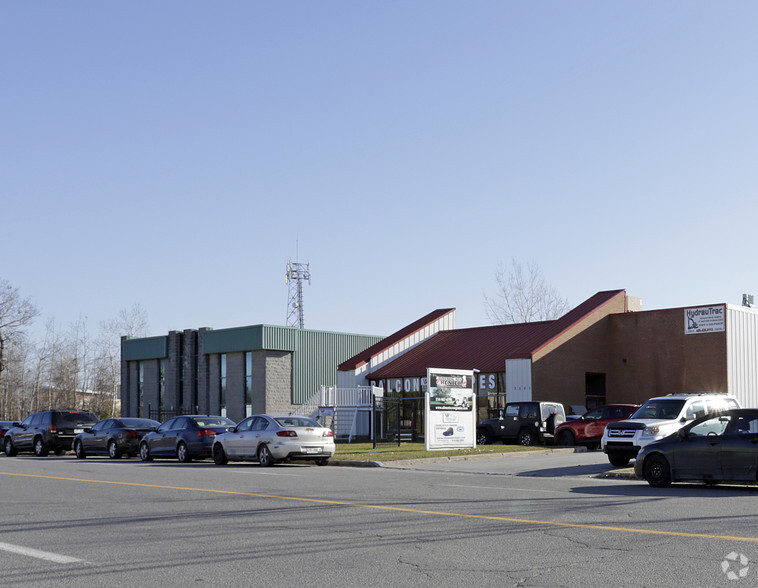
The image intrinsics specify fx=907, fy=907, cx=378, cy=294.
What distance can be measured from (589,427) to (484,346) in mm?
12066

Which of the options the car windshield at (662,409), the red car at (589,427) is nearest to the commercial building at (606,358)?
the red car at (589,427)

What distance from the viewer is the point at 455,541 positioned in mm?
9781

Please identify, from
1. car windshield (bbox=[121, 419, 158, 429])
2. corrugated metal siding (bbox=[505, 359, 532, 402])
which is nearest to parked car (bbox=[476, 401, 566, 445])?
corrugated metal siding (bbox=[505, 359, 532, 402])

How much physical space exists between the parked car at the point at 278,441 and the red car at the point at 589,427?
1020 centimetres

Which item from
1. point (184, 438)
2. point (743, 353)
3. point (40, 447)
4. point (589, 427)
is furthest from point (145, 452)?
point (743, 353)

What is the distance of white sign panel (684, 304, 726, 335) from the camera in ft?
123

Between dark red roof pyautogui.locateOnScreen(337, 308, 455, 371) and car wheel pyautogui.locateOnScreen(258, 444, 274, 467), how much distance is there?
65.6ft

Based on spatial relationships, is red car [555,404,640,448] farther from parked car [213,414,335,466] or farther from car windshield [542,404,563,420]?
parked car [213,414,335,466]

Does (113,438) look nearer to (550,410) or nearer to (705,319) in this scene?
(550,410)

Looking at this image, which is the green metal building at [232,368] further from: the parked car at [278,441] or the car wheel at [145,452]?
the parked car at [278,441]

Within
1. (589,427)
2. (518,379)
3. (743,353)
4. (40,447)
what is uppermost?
(743,353)

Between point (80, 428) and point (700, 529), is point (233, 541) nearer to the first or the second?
point (700, 529)

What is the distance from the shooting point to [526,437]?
32.9 meters

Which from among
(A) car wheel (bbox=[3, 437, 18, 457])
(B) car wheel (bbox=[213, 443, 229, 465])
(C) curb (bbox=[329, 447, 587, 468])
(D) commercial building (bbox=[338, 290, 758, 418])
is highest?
(D) commercial building (bbox=[338, 290, 758, 418])
